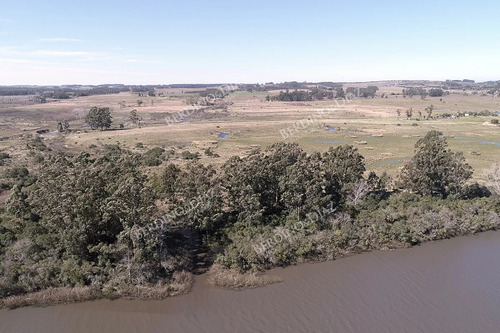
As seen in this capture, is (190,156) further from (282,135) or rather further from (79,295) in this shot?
(79,295)

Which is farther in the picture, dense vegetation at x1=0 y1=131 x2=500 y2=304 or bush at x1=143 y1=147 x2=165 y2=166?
bush at x1=143 y1=147 x2=165 y2=166

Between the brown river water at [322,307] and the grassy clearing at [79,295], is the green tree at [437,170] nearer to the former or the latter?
the brown river water at [322,307]

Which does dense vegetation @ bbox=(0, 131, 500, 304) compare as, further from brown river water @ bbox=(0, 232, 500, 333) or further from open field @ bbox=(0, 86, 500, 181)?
open field @ bbox=(0, 86, 500, 181)

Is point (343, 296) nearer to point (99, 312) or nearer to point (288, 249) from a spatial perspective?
point (288, 249)

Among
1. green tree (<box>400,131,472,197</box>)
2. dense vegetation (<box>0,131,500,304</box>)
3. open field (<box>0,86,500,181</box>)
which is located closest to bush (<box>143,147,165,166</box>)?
open field (<box>0,86,500,181</box>)

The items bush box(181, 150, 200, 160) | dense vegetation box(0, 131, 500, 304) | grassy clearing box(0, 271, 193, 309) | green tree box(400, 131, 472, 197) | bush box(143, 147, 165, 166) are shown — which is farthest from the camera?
bush box(181, 150, 200, 160)

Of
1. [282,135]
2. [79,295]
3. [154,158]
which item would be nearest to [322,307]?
[79,295]

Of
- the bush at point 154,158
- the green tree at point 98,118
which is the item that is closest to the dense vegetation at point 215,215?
the bush at point 154,158
